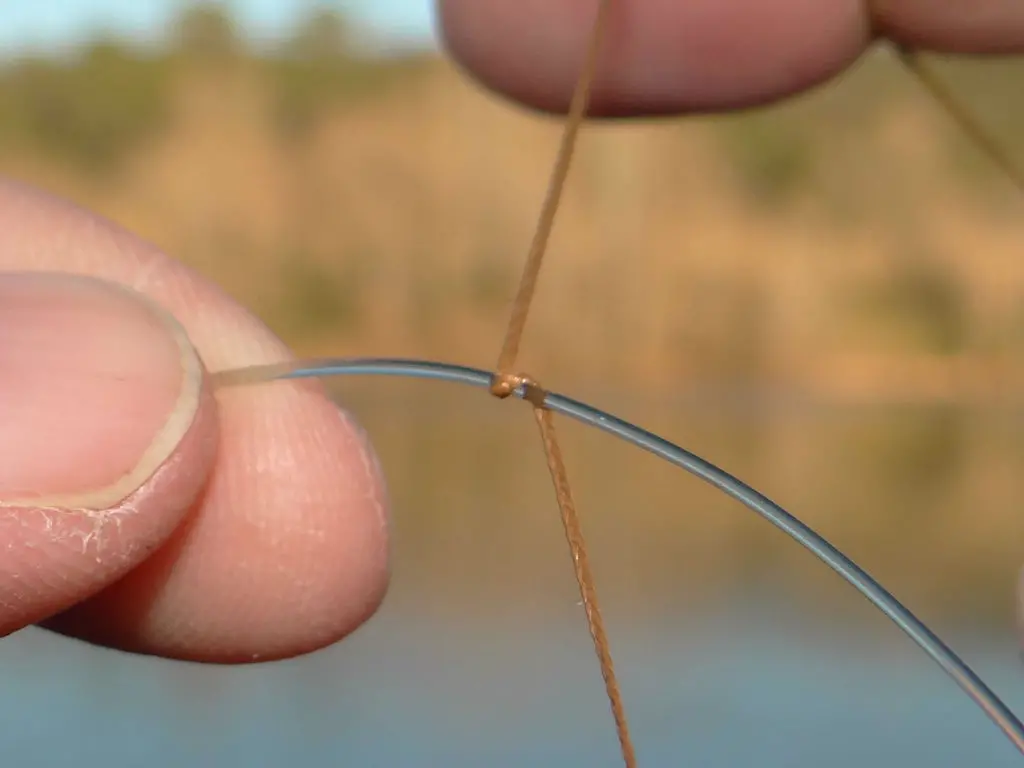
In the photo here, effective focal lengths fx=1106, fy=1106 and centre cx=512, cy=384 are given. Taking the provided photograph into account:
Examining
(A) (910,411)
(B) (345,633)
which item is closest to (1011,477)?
(A) (910,411)

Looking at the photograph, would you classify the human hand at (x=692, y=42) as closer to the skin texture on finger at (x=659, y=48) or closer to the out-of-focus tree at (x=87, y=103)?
the skin texture on finger at (x=659, y=48)

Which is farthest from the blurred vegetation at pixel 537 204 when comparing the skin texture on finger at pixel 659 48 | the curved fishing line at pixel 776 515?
the curved fishing line at pixel 776 515

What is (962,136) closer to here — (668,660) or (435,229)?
(435,229)

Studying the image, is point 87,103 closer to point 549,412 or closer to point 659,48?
point 659,48

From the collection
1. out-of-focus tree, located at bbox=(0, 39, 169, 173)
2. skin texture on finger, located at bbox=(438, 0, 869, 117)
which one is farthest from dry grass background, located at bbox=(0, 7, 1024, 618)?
skin texture on finger, located at bbox=(438, 0, 869, 117)

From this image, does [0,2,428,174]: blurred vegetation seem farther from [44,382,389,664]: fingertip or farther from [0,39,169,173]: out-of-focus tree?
[44,382,389,664]: fingertip

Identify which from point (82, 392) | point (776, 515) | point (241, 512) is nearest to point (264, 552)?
point (241, 512)
